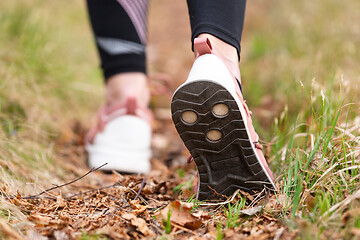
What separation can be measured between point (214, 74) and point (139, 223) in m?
0.45

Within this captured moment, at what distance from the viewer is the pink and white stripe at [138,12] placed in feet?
5.19

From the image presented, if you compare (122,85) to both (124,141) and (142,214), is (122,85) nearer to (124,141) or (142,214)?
(124,141)

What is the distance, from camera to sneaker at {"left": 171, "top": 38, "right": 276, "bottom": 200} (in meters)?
0.94

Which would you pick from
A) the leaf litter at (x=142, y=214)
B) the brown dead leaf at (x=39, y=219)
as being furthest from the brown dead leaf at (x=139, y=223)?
the brown dead leaf at (x=39, y=219)

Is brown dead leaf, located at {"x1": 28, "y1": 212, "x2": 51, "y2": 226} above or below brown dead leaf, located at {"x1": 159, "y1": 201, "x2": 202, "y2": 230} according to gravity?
above

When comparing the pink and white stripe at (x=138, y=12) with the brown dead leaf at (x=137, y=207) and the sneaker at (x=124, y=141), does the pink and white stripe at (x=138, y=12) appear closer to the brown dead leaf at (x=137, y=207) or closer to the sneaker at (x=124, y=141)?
the sneaker at (x=124, y=141)

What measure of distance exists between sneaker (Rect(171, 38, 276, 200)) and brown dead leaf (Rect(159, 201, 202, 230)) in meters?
0.12

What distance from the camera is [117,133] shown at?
5.42 feet

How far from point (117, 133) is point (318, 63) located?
1.11 metres

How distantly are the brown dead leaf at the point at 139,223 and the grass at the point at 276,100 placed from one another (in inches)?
2.2

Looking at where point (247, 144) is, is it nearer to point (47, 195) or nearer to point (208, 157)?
point (208, 157)

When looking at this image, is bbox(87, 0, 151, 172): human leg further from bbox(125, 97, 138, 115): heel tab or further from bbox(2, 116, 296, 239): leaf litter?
bbox(2, 116, 296, 239): leaf litter

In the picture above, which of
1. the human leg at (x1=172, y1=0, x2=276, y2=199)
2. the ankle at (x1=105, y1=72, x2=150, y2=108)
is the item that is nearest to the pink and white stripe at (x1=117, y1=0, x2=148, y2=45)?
the ankle at (x1=105, y1=72, x2=150, y2=108)

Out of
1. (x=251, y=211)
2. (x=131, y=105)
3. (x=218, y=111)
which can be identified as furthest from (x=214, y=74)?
(x=131, y=105)
